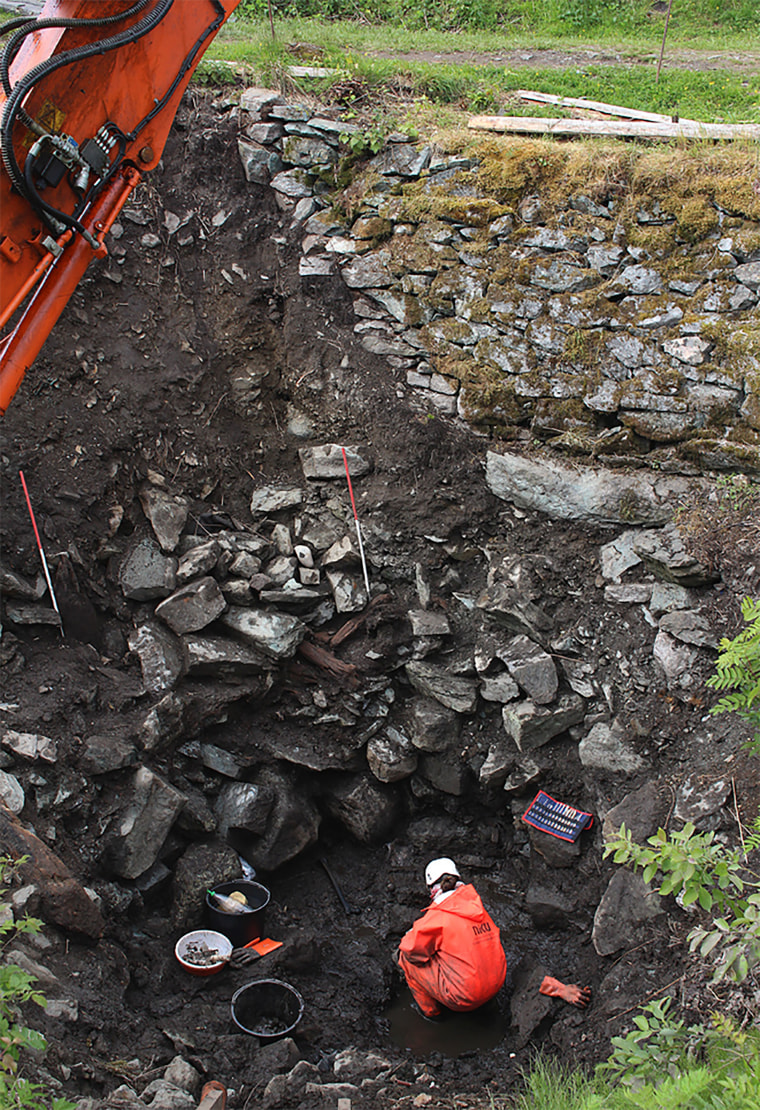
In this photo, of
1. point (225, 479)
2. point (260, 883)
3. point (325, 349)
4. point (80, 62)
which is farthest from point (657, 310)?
point (260, 883)

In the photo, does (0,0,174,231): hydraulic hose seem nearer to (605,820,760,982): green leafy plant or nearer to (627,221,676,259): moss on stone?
(605,820,760,982): green leafy plant

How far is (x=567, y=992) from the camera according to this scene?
166 inches

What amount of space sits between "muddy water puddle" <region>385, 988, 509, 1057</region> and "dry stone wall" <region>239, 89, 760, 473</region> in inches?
145

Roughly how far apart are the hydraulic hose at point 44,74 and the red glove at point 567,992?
4.55 m

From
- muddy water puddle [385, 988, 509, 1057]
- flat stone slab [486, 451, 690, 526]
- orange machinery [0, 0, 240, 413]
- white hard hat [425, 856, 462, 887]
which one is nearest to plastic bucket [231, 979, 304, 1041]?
muddy water puddle [385, 988, 509, 1057]

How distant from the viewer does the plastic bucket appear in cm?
424

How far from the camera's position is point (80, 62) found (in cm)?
316

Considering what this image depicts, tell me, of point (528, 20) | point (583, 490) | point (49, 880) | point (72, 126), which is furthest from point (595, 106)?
point (49, 880)

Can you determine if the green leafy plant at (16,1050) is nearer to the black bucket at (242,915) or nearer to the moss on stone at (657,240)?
the black bucket at (242,915)

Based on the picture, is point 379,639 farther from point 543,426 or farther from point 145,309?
point 145,309

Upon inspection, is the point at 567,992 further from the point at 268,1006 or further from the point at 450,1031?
the point at 268,1006

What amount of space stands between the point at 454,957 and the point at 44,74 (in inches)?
184

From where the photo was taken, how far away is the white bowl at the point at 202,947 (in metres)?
4.36

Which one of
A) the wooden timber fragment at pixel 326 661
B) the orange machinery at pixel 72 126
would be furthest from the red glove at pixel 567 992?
the orange machinery at pixel 72 126
